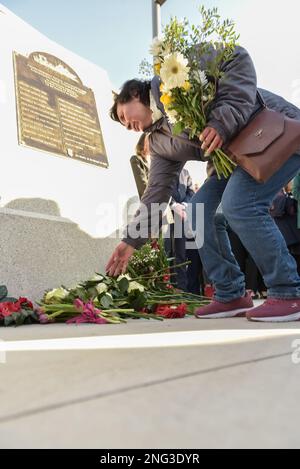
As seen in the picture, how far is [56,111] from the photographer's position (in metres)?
3.63

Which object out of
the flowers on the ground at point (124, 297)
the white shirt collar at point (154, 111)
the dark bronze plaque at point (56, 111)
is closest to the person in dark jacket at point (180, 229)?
the flowers on the ground at point (124, 297)

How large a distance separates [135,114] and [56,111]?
1.43m

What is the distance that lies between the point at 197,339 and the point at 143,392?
75 cm

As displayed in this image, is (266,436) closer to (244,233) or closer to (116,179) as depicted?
(244,233)

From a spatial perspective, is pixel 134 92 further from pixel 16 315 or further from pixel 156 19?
pixel 156 19

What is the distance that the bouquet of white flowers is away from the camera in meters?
2.05

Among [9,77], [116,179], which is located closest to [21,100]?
[9,77]

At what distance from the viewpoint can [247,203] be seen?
2125mm

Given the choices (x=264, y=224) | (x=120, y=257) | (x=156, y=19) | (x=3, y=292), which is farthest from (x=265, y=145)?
(x=156, y=19)

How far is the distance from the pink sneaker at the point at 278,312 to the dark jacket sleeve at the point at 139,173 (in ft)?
7.15

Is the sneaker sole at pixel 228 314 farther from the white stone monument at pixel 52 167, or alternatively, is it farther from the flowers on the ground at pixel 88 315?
the white stone monument at pixel 52 167

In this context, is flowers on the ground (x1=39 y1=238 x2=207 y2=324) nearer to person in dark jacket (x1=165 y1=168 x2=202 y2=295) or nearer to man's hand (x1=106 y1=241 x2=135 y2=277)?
man's hand (x1=106 y1=241 x2=135 y2=277)

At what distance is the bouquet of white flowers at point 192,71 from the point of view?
6.74 feet

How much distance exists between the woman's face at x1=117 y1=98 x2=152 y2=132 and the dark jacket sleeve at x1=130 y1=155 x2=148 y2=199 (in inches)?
64.9
